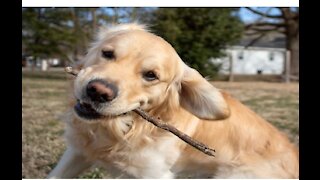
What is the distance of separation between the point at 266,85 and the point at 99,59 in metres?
9.70

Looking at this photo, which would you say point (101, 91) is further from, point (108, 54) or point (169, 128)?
point (169, 128)

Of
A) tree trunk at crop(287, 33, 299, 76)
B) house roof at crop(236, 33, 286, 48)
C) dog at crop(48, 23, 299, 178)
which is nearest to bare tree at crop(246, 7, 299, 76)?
tree trunk at crop(287, 33, 299, 76)

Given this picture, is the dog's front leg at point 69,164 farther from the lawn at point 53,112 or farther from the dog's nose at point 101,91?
the dog's nose at point 101,91

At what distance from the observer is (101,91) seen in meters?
2.02

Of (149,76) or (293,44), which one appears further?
(293,44)

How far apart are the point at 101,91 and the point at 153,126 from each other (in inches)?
26.9

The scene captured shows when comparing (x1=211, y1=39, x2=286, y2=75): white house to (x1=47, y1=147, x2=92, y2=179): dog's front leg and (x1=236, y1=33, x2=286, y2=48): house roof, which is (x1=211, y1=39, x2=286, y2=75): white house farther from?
(x1=47, y1=147, x2=92, y2=179): dog's front leg

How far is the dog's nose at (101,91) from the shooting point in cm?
201

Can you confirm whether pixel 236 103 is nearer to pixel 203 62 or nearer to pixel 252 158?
pixel 252 158

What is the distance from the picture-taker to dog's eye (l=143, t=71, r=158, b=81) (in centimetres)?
226

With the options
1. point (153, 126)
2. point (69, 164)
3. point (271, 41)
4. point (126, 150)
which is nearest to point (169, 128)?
point (153, 126)

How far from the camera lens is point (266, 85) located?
11.5 metres

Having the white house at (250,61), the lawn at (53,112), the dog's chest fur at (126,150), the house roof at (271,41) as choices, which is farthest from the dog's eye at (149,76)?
the house roof at (271,41)

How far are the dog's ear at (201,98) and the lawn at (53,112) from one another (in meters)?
0.74
